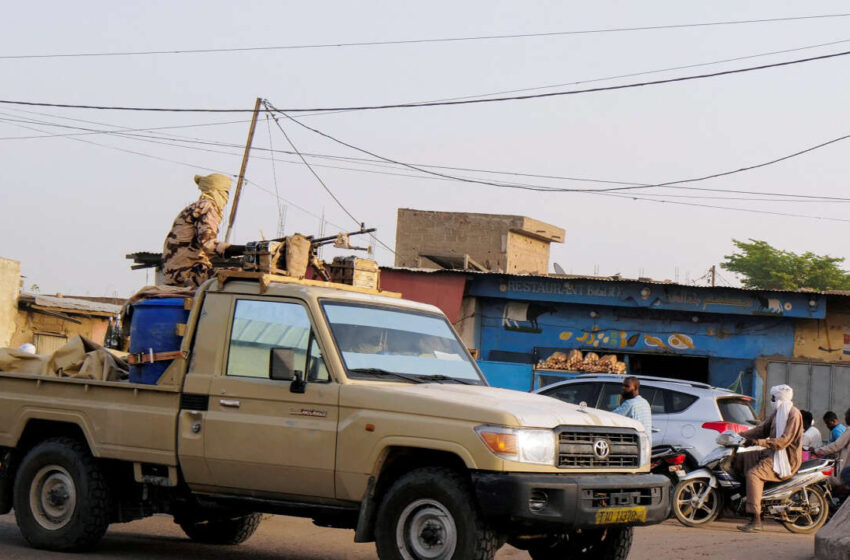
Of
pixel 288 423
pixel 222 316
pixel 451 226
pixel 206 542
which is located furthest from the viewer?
pixel 451 226

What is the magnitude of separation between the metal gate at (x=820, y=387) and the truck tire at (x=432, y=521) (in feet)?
55.7

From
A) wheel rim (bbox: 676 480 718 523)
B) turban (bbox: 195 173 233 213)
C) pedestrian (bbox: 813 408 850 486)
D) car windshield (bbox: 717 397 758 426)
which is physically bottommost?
wheel rim (bbox: 676 480 718 523)

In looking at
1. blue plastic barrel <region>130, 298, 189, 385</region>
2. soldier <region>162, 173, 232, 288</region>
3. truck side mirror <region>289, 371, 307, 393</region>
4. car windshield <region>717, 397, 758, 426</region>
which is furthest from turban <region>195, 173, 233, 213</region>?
car windshield <region>717, 397, 758, 426</region>

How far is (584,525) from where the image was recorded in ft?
22.8

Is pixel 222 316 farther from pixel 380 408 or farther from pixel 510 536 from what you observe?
pixel 510 536

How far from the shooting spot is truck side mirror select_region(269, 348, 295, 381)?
7.47 meters

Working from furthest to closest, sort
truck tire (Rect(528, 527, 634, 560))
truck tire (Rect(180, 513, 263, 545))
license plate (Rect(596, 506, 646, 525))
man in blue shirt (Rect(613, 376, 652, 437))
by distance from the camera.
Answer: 1. man in blue shirt (Rect(613, 376, 652, 437))
2. truck tire (Rect(180, 513, 263, 545))
3. truck tire (Rect(528, 527, 634, 560))
4. license plate (Rect(596, 506, 646, 525))

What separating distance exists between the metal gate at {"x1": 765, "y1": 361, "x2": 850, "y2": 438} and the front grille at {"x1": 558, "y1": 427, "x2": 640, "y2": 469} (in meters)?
16.0

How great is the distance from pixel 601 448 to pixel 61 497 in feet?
13.8

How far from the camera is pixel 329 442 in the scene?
24.3 ft

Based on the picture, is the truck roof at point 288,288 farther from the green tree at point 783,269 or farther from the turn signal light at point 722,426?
the green tree at point 783,269

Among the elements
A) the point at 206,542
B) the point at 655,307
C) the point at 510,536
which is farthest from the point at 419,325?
the point at 655,307

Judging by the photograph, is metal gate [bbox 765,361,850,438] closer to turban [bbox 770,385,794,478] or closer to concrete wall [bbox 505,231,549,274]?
concrete wall [bbox 505,231,549,274]

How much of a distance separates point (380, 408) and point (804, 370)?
1729 cm
